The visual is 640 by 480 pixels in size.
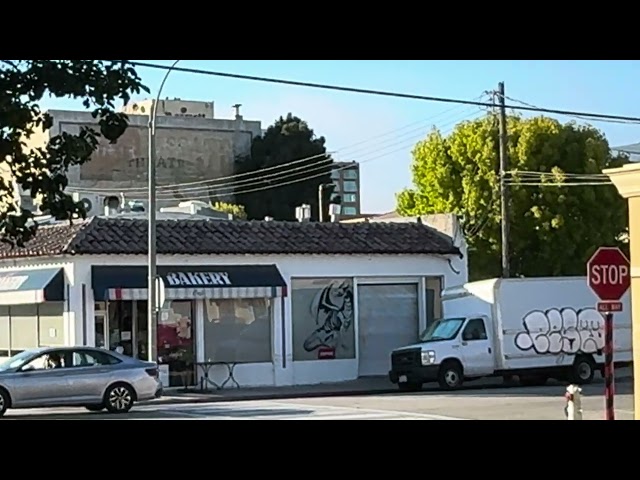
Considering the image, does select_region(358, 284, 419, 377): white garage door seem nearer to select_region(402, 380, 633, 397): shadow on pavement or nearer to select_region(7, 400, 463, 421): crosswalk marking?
select_region(402, 380, 633, 397): shadow on pavement

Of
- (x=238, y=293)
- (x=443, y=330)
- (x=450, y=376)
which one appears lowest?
(x=450, y=376)

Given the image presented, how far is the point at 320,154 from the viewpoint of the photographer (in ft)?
148

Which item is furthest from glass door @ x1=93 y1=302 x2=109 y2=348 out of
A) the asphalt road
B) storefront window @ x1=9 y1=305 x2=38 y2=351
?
the asphalt road

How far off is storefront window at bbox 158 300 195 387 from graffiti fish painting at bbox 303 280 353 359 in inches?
110

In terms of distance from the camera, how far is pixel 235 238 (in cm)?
2695

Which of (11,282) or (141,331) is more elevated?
(11,282)

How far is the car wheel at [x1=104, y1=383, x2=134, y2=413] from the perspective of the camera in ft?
62.1

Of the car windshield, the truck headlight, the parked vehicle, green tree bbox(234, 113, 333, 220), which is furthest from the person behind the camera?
green tree bbox(234, 113, 333, 220)

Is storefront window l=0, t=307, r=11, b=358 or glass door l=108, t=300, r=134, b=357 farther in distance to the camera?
storefront window l=0, t=307, r=11, b=358

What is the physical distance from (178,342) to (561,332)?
813 centimetres

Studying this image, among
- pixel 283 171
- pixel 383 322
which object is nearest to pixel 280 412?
pixel 383 322

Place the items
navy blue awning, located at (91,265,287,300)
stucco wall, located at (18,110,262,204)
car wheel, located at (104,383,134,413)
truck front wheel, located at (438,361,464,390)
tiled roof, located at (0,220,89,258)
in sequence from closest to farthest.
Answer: car wheel, located at (104,383,134,413), truck front wheel, located at (438,361,464,390), navy blue awning, located at (91,265,287,300), tiled roof, located at (0,220,89,258), stucco wall, located at (18,110,262,204)

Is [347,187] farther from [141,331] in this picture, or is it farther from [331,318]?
[141,331]

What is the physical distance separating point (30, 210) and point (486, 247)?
27.6 m
